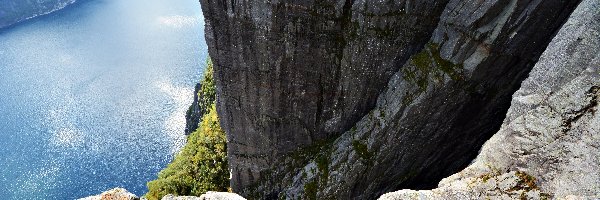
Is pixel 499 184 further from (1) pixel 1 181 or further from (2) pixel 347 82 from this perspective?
(1) pixel 1 181

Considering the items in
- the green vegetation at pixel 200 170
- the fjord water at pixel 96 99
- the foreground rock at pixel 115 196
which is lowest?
the fjord water at pixel 96 99

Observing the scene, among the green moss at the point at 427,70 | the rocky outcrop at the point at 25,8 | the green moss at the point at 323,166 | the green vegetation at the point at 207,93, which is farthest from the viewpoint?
the rocky outcrop at the point at 25,8

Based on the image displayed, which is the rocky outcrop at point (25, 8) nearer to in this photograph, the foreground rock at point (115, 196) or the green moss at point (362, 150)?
the foreground rock at point (115, 196)

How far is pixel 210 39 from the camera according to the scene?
2075 cm

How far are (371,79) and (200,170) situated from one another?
18635 mm

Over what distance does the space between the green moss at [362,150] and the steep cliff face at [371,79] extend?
0.05 meters

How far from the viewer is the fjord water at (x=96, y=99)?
51.5 meters

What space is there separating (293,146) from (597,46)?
16427 millimetres

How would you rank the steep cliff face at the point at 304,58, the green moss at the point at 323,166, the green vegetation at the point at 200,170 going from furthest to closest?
the green vegetation at the point at 200,170 < the green moss at the point at 323,166 < the steep cliff face at the point at 304,58

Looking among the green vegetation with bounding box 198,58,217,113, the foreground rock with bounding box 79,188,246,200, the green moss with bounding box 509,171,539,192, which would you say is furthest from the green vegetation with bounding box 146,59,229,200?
the green moss with bounding box 509,171,539,192

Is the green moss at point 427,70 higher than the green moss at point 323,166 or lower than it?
higher

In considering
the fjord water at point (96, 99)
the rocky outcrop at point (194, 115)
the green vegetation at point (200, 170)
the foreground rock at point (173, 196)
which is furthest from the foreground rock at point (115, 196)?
the fjord water at point (96, 99)

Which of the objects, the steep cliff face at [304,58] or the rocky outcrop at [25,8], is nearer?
the steep cliff face at [304,58]

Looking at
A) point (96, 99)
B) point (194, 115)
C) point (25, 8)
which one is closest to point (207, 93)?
point (194, 115)
